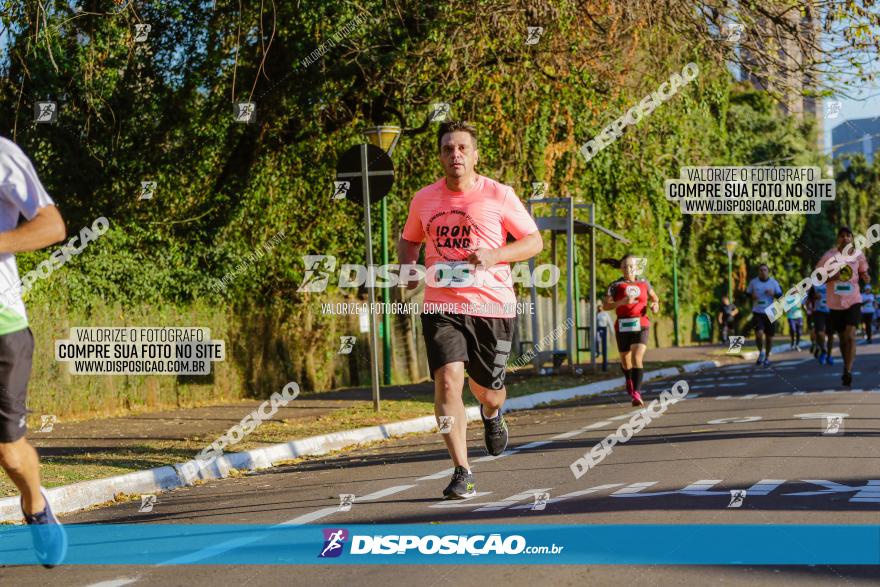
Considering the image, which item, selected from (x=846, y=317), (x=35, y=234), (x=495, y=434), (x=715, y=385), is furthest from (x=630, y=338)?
(x=35, y=234)

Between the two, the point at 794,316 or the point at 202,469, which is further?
the point at 794,316

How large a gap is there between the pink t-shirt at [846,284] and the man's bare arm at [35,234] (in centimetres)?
1293

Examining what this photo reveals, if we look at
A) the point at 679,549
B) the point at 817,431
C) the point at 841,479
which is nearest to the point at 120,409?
the point at 817,431

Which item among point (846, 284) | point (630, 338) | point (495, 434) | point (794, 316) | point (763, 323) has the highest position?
point (846, 284)

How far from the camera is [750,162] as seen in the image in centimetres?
4997

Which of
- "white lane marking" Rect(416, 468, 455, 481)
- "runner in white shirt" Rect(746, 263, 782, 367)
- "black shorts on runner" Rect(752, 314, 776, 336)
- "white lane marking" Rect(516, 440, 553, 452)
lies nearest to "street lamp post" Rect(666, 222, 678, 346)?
"black shorts on runner" Rect(752, 314, 776, 336)

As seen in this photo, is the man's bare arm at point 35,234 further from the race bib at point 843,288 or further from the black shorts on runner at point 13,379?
the race bib at point 843,288

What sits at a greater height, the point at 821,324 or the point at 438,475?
the point at 821,324

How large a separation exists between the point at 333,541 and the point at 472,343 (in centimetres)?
183

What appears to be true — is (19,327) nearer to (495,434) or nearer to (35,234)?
(35,234)

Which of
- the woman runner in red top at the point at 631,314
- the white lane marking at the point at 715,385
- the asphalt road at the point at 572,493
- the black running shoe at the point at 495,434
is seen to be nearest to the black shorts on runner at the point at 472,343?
the black running shoe at the point at 495,434

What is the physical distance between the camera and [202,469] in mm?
10969

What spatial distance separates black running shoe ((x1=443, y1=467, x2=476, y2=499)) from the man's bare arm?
3.34 meters

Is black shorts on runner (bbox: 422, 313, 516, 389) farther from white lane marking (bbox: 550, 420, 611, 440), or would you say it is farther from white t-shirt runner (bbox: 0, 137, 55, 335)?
white lane marking (bbox: 550, 420, 611, 440)
